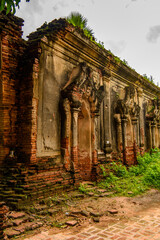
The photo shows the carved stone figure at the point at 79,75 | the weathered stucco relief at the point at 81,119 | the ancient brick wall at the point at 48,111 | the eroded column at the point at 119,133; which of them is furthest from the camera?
the eroded column at the point at 119,133

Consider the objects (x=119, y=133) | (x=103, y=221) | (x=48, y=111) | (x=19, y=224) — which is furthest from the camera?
(x=119, y=133)

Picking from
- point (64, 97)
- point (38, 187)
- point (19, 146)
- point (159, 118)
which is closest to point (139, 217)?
point (38, 187)

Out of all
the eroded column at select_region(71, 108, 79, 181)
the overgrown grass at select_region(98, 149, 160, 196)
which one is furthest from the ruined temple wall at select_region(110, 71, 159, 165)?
the eroded column at select_region(71, 108, 79, 181)

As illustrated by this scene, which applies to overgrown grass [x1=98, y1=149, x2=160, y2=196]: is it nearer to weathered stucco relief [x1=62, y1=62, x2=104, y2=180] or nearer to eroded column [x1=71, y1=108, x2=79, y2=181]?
weathered stucco relief [x1=62, y1=62, x2=104, y2=180]

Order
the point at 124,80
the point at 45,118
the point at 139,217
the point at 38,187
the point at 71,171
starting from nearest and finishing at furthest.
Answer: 1. the point at 139,217
2. the point at 38,187
3. the point at 45,118
4. the point at 71,171
5. the point at 124,80

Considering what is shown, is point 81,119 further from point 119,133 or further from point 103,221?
point 103,221

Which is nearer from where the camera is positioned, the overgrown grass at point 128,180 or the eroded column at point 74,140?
the eroded column at point 74,140

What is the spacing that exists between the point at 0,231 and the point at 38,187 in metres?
2.23

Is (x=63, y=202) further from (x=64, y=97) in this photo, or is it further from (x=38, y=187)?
(x=64, y=97)

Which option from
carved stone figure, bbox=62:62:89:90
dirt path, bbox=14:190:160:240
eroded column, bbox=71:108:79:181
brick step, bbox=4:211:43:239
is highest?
carved stone figure, bbox=62:62:89:90

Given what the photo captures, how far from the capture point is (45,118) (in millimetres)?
6047

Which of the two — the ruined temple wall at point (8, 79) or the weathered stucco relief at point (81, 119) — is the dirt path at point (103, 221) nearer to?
the weathered stucco relief at point (81, 119)

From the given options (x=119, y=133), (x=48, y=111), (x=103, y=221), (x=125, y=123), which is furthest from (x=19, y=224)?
(x=125, y=123)

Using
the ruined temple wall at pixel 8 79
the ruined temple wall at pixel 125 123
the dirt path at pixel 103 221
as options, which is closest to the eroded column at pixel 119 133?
the ruined temple wall at pixel 125 123
